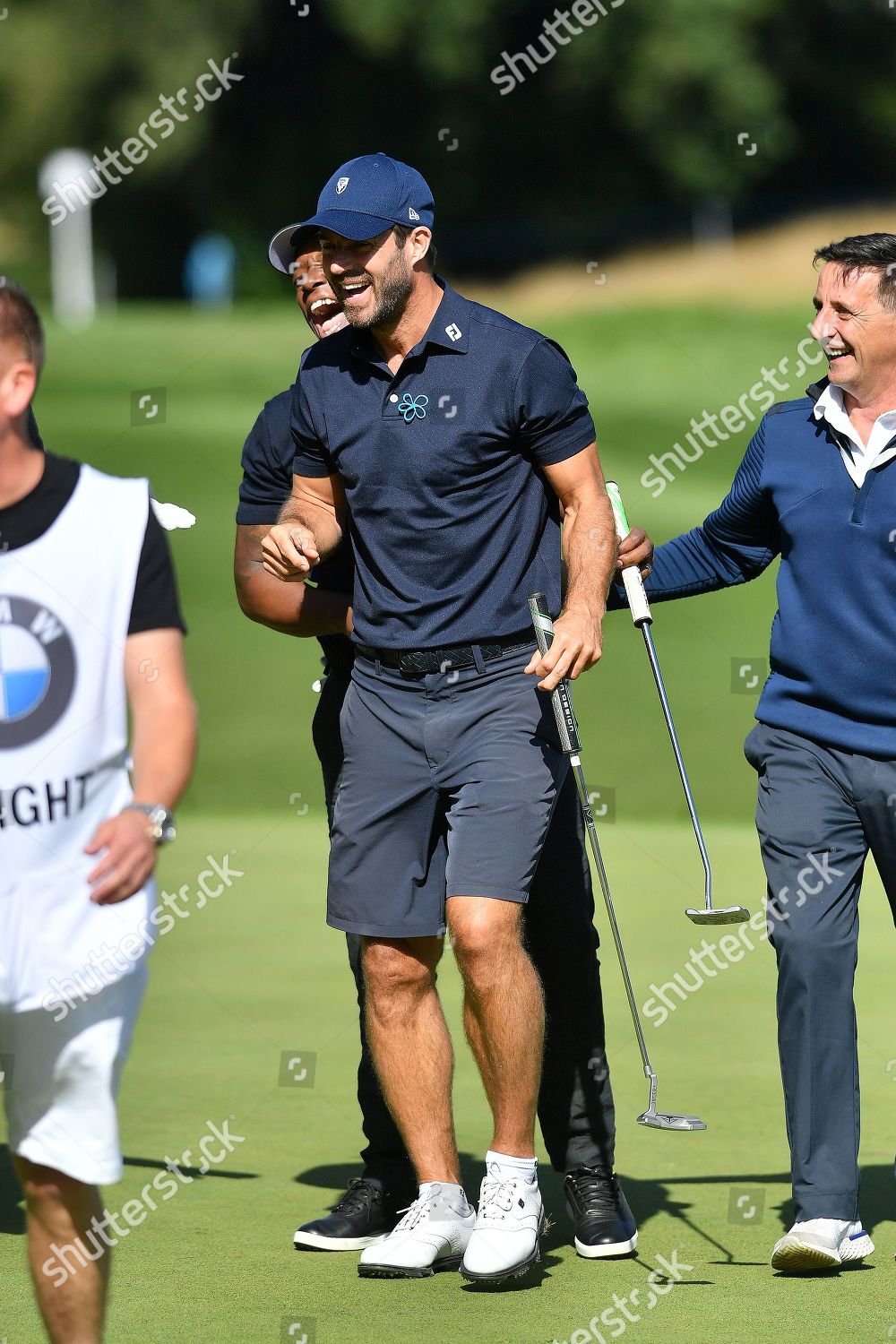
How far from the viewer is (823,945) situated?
A: 178 inches

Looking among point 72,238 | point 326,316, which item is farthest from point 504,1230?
point 72,238

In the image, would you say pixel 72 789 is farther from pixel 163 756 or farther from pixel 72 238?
pixel 72 238

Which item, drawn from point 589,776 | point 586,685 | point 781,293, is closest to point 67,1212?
point 589,776

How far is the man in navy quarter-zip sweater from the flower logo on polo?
841 millimetres

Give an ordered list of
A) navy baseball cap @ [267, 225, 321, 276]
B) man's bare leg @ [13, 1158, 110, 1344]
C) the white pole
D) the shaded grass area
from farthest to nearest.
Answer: the white pole, the shaded grass area, navy baseball cap @ [267, 225, 321, 276], man's bare leg @ [13, 1158, 110, 1344]

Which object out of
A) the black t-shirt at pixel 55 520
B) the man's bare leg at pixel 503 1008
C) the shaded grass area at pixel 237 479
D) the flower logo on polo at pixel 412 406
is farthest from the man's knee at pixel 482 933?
the shaded grass area at pixel 237 479

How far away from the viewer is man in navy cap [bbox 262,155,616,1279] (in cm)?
436

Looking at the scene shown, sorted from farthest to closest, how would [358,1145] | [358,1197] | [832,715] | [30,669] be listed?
[358,1145], [358,1197], [832,715], [30,669]

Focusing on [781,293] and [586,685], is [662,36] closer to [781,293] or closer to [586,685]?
[781,293]

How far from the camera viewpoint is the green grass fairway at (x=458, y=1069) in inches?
164

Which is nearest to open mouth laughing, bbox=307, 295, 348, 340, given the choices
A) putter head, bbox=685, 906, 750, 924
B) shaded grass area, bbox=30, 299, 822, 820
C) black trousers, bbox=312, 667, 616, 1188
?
black trousers, bbox=312, 667, 616, 1188

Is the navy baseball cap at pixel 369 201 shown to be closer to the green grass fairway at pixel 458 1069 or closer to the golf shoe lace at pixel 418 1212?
the green grass fairway at pixel 458 1069

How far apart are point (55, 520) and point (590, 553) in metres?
1.61

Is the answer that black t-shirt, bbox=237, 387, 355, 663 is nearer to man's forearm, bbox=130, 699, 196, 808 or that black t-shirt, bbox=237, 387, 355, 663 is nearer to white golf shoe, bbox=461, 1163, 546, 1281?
white golf shoe, bbox=461, 1163, 546, 1281
